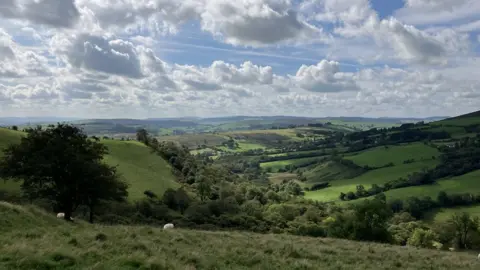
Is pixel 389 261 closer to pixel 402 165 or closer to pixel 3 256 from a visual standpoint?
pixel 3 256

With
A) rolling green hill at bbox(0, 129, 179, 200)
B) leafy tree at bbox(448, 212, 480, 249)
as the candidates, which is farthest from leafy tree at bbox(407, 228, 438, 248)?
rolling green hill at bbox(0, 129, 179, 200)

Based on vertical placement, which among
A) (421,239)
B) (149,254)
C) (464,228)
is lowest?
(464,228)

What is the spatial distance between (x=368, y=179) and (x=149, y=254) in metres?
173

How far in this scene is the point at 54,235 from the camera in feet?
60.0

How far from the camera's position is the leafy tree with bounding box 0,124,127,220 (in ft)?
121

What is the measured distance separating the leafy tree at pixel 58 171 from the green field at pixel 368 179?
129 meters

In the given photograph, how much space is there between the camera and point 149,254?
16.1 meters

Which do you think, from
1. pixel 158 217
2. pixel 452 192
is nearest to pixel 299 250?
pixel 158 217

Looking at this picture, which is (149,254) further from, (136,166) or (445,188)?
(445,188)

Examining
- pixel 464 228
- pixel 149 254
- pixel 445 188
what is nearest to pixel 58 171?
pixel 149 254

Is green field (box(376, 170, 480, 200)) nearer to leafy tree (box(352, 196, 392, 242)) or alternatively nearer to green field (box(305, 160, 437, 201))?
green field (box(305, 160, 437, 201))

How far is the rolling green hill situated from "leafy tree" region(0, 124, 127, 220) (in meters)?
33.5

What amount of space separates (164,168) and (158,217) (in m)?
49.8

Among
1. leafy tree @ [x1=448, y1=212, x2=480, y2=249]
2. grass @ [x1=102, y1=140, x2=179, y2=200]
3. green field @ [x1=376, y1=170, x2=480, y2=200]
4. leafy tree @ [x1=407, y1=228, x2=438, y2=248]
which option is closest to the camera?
leafy tree @ [x1=407, y1=228, x2=438, y2=248]
